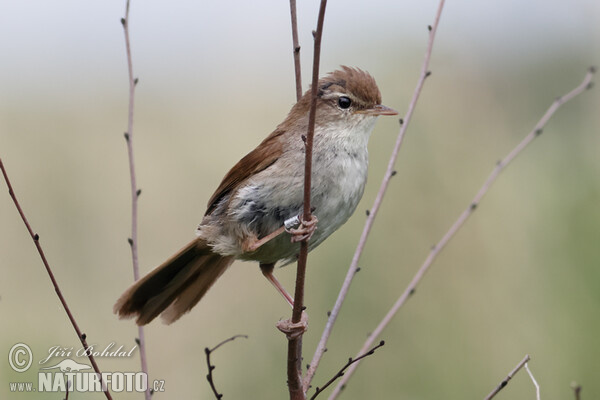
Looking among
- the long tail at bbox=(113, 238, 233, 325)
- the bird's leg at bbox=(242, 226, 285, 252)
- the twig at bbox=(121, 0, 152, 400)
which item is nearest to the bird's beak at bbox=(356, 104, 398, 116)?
the bird's leg at bbox=(242, 226, 285, 252)

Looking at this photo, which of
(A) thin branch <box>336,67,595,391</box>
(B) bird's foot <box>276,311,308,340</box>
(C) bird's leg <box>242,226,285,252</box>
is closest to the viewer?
(B) bird's foot <box>276,311,308,340</box>

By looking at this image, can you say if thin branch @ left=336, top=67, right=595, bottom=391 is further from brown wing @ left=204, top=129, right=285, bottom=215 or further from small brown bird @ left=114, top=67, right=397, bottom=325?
brown wing @ left=204, top=129, right=285, bottom=215

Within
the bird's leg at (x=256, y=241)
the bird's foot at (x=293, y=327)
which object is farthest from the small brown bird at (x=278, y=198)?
the bird's foot at (x=293, y=327)

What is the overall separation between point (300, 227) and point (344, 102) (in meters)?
0.89

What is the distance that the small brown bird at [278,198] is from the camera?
3664 mm

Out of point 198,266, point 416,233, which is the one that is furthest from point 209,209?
point 416,233

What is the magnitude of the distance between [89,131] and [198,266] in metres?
4.39

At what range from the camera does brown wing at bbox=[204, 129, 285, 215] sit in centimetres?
385

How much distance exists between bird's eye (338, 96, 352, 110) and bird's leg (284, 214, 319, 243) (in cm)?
71

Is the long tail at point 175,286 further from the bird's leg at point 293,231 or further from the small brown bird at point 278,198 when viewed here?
the bird's leg at point 293,231

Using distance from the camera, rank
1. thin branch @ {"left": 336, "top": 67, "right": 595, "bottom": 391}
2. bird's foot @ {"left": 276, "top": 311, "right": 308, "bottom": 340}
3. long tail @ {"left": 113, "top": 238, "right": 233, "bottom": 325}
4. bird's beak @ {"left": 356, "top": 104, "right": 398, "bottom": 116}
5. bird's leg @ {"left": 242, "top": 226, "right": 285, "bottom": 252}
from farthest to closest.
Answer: bird's beak @ {"left": 356, "top": 104, "right": 398, "bottom": 116} < long tail @ {"left": 113, "top": 238, "right": 233, "bottom": 325} < bird's leg @ {"left": 242, "top": 226, "right": 285, "bottom": 252} < thin branch @ {"left": 336, "top": 67, "right": 595, "bottom": 391} < bird's foot @ {"left": 276, "top": 311, "right": 308, "bottom": 340}

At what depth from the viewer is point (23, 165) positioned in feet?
24.4

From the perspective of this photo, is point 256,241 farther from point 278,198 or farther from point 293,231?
point 293,231

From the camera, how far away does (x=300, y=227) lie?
3338 millimetres
